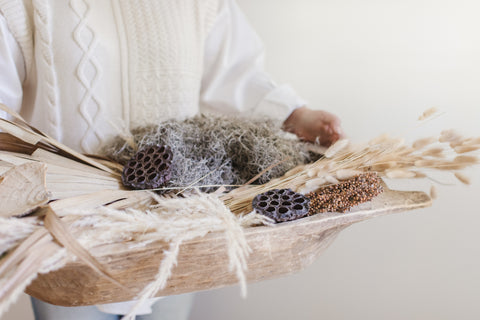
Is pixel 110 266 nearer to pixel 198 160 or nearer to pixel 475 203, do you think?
pixel 198 160

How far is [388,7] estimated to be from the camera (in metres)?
0.78

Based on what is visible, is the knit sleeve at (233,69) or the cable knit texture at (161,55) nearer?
the cable knit texture at (161,55)

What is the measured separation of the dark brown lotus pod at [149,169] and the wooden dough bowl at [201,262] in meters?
0.13

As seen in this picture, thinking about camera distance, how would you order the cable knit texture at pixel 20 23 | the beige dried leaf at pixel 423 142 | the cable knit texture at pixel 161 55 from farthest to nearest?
the cable knit texture at pixel 161 55 < the cable knit texture at pixel 20 23 < the beige dried leaf at pixel 423 142

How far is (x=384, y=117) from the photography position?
2.62 ft

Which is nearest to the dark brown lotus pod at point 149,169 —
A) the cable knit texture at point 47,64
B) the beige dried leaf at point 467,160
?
the cable knit texture at point 47,64

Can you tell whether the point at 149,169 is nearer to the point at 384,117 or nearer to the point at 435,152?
the point at 435,152

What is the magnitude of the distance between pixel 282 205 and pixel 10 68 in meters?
0.50

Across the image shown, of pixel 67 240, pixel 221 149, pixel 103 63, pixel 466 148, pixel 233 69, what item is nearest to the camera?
pixel 67 240

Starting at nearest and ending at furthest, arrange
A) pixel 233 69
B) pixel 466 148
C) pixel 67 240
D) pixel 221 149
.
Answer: pixel 67 240 → pixel 466 148 → pixel 221 149 → pixel 233 69

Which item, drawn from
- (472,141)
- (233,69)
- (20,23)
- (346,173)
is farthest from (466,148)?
(20,23)

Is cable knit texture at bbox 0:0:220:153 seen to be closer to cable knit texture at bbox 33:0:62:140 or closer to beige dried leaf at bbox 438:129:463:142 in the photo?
cable knit texture at bbox 33:0:62:140

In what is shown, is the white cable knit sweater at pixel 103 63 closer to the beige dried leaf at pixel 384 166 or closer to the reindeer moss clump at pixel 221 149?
the reindeer moss clump at pixel 221 149

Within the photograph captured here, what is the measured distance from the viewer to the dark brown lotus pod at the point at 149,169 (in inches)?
Result: 16.4
